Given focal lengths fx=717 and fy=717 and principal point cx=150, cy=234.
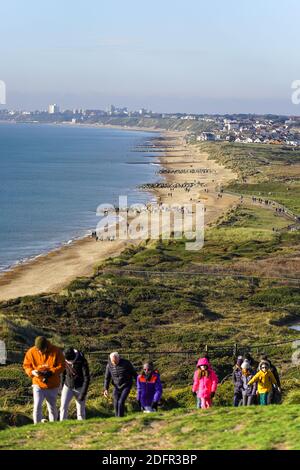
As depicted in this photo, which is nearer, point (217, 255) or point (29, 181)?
point (217, 255)

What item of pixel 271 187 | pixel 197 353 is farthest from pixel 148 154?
pixel 197 353

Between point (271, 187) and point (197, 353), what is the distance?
70793 millimetres

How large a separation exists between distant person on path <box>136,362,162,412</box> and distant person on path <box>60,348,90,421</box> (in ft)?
3.05

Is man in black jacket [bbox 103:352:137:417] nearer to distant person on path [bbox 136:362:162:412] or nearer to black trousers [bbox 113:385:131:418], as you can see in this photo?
black trousers [bbox 113:385:131:418]

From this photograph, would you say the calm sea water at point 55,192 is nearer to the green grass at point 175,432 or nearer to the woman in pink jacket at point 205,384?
the woman in pink jacket at point 205,384

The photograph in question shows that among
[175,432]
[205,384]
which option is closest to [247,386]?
[205,384]

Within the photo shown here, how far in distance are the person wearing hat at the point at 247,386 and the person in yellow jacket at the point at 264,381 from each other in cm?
12

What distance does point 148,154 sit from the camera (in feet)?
536

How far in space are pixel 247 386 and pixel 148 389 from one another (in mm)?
1661

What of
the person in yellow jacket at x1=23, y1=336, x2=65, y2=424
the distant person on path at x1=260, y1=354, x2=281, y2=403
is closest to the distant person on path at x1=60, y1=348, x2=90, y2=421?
the person in yellow jacket at x1=23, y1=336, x2=65, y2=424

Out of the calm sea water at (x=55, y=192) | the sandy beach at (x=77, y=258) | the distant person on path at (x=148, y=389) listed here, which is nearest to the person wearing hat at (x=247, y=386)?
the distant person on path at (x=148, y=389)

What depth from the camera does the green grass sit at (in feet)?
29.1

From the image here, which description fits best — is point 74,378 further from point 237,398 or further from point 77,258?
point 77,258
